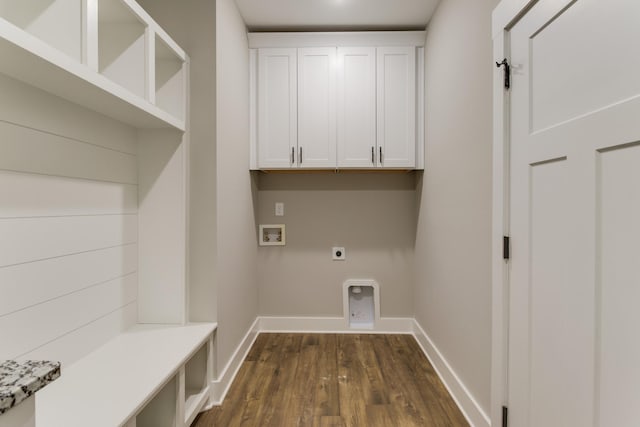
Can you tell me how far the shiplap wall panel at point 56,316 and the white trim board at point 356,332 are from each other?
0.78 m

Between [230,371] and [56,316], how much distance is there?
1174 mm

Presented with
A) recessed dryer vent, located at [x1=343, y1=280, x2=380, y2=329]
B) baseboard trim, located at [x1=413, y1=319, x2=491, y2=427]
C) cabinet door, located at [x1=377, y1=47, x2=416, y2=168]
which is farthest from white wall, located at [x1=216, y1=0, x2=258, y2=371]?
baseboard trim, located at [x1=413, y1=319, x2=491, y2=427]

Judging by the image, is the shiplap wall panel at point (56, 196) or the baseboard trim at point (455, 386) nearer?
the shiplap wall panel at point (56, 196)

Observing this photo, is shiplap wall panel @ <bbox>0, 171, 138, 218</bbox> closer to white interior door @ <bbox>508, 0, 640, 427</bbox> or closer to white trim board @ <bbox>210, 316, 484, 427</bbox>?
white trim board @ <bbox>210, 316, 484, 427</bbox>

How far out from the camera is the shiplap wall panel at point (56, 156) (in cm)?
118

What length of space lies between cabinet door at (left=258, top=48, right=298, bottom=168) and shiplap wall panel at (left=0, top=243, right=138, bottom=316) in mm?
1442

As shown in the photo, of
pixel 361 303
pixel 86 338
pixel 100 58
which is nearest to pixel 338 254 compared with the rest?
pixel 361 303

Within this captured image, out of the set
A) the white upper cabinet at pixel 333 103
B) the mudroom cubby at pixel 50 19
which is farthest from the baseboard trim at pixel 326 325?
the mudroom cubby at pixel 50 19

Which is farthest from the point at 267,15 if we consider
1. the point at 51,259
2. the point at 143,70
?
the point at 51,259

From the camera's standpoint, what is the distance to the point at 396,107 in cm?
287

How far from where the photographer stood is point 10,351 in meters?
1.17

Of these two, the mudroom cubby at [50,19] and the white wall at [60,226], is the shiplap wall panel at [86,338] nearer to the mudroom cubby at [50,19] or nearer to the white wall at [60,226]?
the white wall at [60,226]

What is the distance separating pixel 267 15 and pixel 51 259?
232cm

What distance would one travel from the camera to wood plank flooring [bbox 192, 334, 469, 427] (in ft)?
6.05
